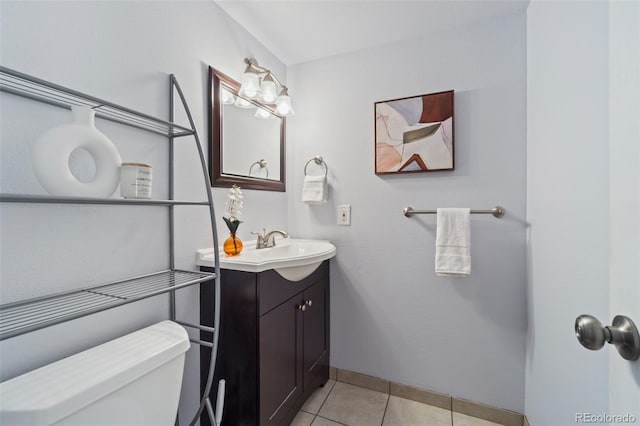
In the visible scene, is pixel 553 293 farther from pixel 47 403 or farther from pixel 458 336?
pixel 47 403

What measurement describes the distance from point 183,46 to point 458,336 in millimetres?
2074

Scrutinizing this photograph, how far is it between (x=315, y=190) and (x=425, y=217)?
71 centimetres

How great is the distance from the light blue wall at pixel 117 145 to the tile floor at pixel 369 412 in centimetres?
68

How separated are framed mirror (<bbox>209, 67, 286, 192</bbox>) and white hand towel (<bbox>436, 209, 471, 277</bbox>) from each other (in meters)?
1.06

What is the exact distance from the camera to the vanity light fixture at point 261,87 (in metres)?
1.50

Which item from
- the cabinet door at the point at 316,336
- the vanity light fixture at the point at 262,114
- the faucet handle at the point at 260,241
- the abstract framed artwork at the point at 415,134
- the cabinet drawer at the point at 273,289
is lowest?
the cabinet door at the point at 316,336

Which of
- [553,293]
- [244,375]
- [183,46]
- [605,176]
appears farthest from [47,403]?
[553,293]

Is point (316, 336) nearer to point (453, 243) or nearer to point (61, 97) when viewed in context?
point (453, 243)

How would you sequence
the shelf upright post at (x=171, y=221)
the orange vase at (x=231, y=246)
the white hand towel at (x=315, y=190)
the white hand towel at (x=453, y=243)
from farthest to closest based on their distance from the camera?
the white hand towel at (x=315, y=190) < the white hand towel at (x=453, y=243) < the orange vase at (x=231, y=246) < the shelf upright post at (x=171, y=221)

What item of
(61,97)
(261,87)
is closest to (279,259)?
(61,97)

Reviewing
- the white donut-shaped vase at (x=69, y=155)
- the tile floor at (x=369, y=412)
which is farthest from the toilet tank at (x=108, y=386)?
the tile floor at (x=369, y=412)

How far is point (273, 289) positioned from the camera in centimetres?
125

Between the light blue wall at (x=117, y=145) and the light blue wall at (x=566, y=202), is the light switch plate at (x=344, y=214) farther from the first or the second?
the light blue wall at (x=566, y=202)

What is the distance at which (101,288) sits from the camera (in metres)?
0.92
